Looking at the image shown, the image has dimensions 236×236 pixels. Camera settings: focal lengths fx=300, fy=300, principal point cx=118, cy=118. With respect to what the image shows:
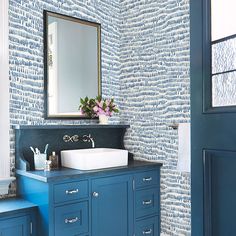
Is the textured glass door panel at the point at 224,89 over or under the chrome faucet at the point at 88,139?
over

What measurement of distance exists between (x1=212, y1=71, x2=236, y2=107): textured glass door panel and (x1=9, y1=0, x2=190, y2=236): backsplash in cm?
184

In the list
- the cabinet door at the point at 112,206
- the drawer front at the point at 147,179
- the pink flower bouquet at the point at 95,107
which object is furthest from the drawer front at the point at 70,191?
the pink flower bouquet at the point at 95,107

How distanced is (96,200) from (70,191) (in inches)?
11.1

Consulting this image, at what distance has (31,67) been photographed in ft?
9.37

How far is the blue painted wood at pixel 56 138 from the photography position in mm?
2715

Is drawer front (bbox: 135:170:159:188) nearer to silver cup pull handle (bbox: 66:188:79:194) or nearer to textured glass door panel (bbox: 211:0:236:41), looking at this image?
silver cup pull handle (bbox: 66:188:79:194)

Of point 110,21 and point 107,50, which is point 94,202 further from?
point 110,21

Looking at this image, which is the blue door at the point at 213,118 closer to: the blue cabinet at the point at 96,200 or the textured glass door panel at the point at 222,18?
the textured glass door panel at the point at 222,18

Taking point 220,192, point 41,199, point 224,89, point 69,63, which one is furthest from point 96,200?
point 224,89

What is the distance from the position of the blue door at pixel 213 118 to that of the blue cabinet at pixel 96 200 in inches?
58.7

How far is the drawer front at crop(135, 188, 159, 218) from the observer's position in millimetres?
2936

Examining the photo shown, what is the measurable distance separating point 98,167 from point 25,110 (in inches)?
34.2

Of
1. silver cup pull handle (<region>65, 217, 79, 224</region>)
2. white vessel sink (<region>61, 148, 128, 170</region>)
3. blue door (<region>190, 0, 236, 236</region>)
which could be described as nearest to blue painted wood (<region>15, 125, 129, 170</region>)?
white vessel sink (<region>61, 148, 128, 170</region>)

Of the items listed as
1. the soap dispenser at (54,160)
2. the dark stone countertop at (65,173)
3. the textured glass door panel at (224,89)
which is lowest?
the dark stone countertop at (65,173)
